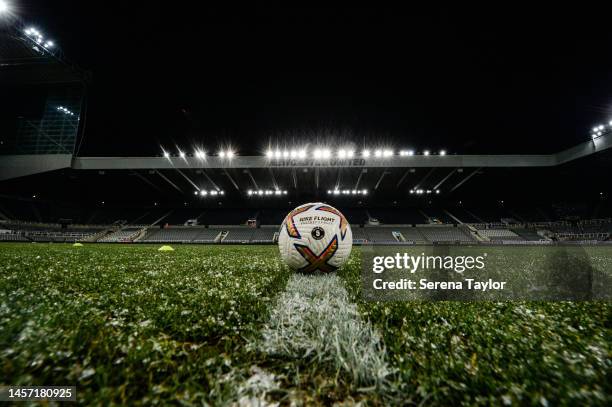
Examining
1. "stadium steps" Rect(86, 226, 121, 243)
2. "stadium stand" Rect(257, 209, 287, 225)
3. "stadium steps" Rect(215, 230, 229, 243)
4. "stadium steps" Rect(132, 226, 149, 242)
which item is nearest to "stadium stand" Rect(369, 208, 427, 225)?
"stadium stand" Rect(257, 209, 287, 225)

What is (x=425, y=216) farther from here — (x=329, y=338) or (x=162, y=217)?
(x=329, y=338)

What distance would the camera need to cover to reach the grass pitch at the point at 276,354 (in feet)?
3.42

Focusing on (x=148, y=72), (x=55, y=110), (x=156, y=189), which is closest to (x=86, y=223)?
(x=156, y=189)

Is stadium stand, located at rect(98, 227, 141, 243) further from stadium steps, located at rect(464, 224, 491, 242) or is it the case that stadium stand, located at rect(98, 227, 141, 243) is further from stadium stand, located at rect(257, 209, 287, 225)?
stadium steps, located at rect(464, 224, 491, 242)

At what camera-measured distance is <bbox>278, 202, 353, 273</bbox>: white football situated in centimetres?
350

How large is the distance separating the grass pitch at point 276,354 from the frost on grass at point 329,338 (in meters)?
0.04

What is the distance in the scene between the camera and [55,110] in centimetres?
2623

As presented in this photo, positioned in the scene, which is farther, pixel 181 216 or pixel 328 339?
pixel 181 216

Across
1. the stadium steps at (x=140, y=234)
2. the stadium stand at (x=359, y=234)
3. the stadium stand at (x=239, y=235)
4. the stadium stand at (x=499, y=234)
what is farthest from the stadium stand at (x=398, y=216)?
the stadium steps at (x=140, y=234)

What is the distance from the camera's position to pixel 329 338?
152 cm

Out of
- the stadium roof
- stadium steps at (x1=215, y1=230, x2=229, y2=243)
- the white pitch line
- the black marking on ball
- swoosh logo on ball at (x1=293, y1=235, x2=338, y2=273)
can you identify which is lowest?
stadium steps at (x1=215, y1=230, x2=229, y2=243)

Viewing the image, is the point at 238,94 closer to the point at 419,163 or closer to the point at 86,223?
the point at 419,163

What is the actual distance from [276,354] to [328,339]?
1.08 feet

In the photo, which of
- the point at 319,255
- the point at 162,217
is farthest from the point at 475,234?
the point at 162,217
